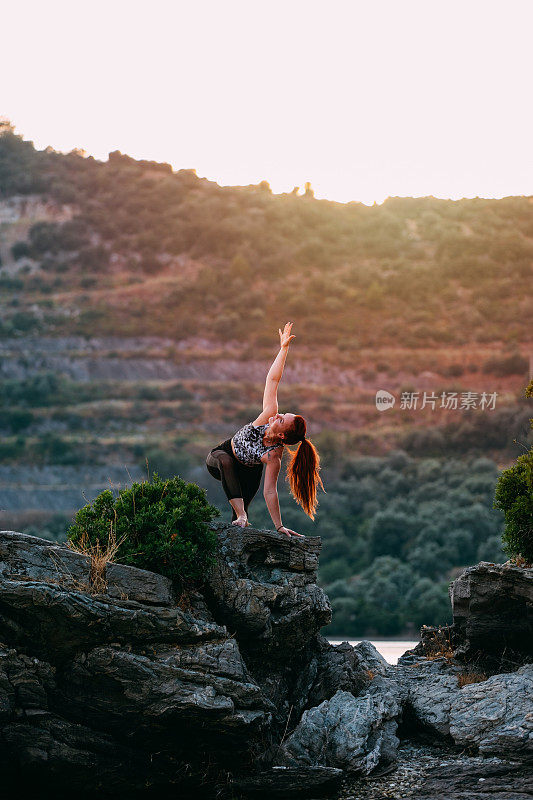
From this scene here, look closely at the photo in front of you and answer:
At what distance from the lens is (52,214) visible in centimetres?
8869

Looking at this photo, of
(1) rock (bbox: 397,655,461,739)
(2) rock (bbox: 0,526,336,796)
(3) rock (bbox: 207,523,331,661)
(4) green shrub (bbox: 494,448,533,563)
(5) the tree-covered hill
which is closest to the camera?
(2) rock (bbox: 0,526,336,796)

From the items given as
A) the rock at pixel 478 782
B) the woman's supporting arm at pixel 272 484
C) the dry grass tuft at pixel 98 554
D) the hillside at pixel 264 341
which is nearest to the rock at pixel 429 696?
the rock at pixel 478 782

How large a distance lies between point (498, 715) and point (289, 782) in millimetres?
2494

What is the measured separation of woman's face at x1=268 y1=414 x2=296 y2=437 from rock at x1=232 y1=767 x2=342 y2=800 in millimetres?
3788

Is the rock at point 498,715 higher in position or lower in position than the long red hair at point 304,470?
lower

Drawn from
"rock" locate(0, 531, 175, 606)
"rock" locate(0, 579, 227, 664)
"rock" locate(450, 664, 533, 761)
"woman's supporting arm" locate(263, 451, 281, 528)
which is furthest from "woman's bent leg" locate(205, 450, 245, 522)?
"rock" locate(450, 664, 533, 761)

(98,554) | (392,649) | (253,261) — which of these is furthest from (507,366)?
(98,554)

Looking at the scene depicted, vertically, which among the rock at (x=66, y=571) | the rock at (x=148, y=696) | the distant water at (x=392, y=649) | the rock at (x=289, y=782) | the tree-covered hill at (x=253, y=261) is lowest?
the distant water at (x=392, y=649)

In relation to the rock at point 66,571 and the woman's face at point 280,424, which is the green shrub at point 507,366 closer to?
the woman's face at point 280,424

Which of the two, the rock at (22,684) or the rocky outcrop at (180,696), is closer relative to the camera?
the rock at (22,684)

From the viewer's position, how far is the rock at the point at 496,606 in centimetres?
1240

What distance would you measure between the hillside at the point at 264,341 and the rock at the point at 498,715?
40199 millimetres

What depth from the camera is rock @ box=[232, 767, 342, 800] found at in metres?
10.4

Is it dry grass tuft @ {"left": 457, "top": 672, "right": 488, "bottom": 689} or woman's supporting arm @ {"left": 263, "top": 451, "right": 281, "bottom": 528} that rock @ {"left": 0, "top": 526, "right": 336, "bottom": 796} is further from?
dry grass tuft @ {"left": 457, "top": 672, "right": 488, "bottom": 689}
